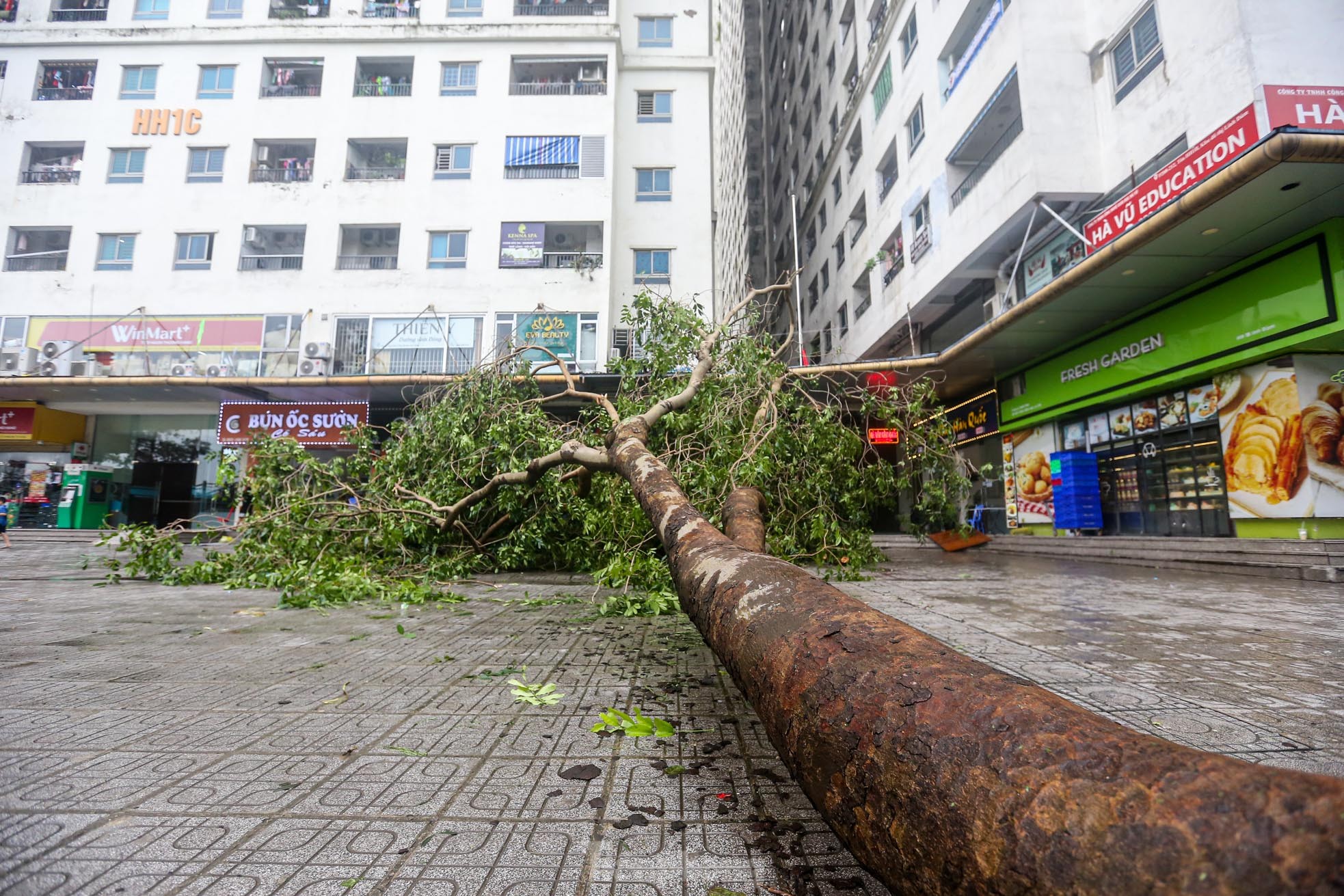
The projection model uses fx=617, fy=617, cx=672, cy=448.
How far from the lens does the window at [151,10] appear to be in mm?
22234

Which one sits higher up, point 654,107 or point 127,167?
point 654,107

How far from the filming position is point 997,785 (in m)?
0.90

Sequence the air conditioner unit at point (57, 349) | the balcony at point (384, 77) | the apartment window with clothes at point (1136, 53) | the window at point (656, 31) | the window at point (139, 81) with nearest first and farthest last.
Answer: the apartment window with clothes at point (1136, 53)
the air conditioner unit at point (57, 349)
the balcony at point (384, 77)
the window at point (139, 81)
the window at point (656, 31)

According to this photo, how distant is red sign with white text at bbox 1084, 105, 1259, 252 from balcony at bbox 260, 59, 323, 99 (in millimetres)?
23473

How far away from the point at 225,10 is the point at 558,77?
12372 millimetres

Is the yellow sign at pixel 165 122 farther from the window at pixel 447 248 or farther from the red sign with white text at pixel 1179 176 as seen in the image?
the red sign with white text at pixel 1179 176

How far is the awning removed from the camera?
66.7ft

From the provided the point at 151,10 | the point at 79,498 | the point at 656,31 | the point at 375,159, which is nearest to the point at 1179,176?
the point at 656,31

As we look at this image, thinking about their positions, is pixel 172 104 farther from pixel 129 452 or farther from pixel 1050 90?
pixel 1050 90

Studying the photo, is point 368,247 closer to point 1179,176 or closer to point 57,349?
point 57,349

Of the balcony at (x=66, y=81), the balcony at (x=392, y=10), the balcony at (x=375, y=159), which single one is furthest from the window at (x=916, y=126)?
the balcony at (x=66, y=81)

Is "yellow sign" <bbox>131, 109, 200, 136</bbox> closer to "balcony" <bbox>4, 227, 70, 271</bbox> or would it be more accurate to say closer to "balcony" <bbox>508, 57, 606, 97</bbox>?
"balcony" <bbox>4, 227, 70, 271</bbox>

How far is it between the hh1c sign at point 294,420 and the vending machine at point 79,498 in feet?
17.3

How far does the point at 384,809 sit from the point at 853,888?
1.21 meters
